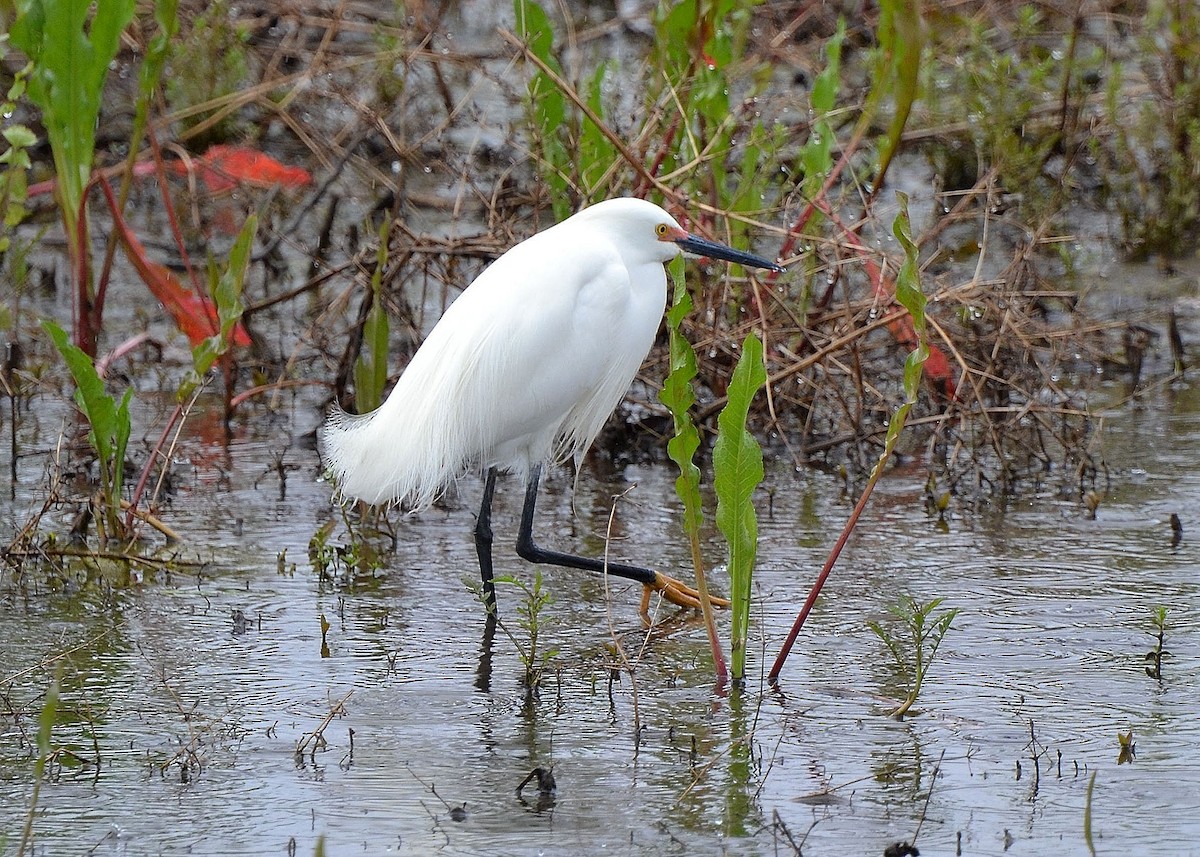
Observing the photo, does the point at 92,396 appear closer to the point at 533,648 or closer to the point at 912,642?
the point at 533,648

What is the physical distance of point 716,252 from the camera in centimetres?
406

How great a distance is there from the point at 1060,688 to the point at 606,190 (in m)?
2.40

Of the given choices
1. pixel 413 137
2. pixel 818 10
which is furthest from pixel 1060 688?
pixel 818 10

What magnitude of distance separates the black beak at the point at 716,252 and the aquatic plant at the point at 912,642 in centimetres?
91

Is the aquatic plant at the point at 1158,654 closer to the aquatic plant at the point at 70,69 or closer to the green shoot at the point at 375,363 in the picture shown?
the green shoot at the point at 375,363

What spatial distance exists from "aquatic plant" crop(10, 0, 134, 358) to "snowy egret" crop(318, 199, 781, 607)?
4.54 ft

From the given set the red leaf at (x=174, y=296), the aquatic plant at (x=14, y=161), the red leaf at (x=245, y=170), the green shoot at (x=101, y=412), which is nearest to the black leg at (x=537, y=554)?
the green shoot at (x=101, y=412)

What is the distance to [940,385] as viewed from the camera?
17.6 ft

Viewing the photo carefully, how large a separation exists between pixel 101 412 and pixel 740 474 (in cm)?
172

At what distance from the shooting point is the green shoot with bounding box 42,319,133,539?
3.96 m

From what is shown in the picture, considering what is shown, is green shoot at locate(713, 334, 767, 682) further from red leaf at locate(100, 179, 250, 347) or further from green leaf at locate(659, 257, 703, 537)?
red leaf at locate(100, 179, 250, 347)

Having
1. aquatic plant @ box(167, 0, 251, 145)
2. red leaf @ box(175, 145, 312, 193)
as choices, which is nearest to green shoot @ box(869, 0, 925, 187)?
red leaf @ box(175, 145, 312, 193)

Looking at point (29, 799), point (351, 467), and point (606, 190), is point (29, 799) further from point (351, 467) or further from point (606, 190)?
point (606, 190)

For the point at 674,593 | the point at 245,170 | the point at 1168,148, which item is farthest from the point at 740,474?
the point at 1168,148
